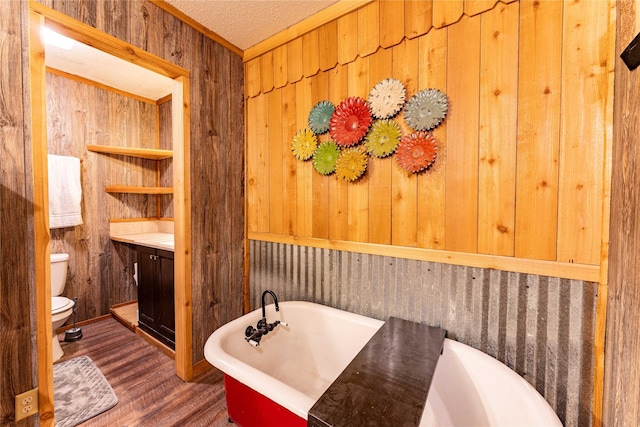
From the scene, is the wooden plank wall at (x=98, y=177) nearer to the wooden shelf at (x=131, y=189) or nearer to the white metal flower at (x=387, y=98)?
the wooden shelf at (x=131, y=189)

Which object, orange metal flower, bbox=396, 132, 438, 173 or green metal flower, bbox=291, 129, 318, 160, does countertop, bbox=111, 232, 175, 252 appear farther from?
orange metal flower, bbox=396, 132, 438, 173

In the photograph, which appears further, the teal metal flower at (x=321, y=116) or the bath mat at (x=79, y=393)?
the teal metal flower at (x=321, y=116)

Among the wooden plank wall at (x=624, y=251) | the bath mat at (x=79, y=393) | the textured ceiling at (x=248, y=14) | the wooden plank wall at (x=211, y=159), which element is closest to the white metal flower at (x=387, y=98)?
the textured ceiling at (x=248, y=14)

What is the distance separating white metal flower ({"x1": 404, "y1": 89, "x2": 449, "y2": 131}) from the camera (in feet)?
4.59

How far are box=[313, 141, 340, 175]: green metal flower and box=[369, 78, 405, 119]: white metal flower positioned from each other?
13.4 inches

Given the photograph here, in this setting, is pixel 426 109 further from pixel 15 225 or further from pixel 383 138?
pixel 15 225

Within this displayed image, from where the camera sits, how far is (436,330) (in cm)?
140

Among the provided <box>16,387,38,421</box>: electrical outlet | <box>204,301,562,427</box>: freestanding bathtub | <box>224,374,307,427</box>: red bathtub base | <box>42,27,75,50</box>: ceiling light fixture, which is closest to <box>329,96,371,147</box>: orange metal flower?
<box>204,301,562,427</box>: freestanding bathtub

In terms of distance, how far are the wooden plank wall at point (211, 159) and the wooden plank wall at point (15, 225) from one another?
1.94ft

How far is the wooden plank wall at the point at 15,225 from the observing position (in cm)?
115

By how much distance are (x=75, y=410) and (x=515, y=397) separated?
7.84 ft

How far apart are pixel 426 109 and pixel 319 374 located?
1.71 meters

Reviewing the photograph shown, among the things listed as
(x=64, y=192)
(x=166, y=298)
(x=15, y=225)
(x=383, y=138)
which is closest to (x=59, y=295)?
(x=64, y=192)

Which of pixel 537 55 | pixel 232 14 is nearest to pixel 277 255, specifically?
pixel 232 14
